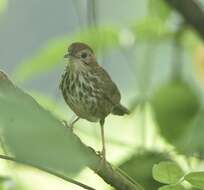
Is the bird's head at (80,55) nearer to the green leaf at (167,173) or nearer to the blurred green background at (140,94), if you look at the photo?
the blurred green background at (140,94)

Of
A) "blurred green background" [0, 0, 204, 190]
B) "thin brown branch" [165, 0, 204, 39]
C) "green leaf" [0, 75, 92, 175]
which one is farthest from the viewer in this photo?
"thin brown branch" [165, 0, 204, 39]

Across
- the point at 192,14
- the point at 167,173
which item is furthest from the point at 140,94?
the point at 167,173

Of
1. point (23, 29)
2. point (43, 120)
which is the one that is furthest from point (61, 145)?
point (23, 29)

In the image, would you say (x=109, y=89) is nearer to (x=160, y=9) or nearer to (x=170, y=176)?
(x=160, y=9)

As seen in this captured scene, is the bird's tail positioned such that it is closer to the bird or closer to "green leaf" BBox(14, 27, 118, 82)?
the bird

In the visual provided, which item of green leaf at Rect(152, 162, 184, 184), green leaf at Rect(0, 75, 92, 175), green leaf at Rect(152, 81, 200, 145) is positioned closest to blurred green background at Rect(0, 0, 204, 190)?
green leaf at Rect(152, 81, 200, 145)

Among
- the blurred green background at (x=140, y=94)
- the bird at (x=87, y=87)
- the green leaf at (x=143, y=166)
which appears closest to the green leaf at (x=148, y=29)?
the blurred green background at (x=140, y=94)
